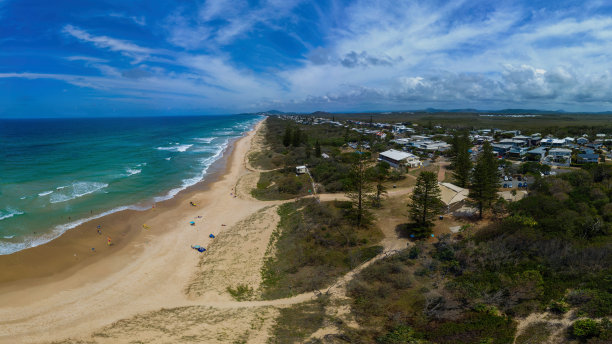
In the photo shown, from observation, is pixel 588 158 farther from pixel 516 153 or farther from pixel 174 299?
pixel 174 299

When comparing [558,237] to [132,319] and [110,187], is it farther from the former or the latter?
[110,187]

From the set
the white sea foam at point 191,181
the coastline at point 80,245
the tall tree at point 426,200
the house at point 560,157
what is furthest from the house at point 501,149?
the coastline at point 80,245

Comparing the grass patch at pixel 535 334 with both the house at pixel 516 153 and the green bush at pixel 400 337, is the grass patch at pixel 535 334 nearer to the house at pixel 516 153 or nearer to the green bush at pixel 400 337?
the green bush at pixel 400 337

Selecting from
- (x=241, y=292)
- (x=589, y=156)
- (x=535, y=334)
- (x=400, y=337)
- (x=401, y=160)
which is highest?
(x=589, y=156)

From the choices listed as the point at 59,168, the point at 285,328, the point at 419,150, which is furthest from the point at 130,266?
the point at 419,150

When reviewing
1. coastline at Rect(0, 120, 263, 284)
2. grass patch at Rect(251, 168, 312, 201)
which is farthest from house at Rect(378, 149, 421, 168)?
coastline at Rect(0, 120, 263, 284)

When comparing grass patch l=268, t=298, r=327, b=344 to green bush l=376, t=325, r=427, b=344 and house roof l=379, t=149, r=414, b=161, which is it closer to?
green bush l=376, t=325, r=427, b=344

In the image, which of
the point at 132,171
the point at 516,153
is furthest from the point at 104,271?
the point at 516,153
